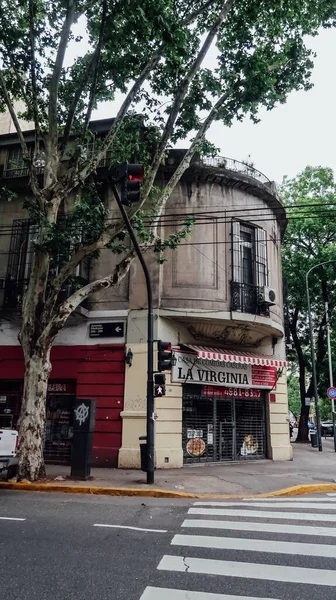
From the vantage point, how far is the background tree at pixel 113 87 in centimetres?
1050

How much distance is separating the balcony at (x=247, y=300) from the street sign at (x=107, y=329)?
3724 mm

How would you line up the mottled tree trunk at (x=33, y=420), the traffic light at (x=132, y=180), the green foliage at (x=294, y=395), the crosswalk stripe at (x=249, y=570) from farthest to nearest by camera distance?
the green foliage at (x=294, y=395)
the mottled tree trunk at (x=33, y=420)
the traffic light at (x=132, y=180)
the crosswalk stripe at (x=249, y=570)

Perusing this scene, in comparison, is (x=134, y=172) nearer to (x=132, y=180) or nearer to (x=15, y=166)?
(x=132, y=180)

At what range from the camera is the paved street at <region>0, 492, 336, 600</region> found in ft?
14.0

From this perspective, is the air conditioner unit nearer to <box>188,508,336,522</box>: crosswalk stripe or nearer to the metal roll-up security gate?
the metal roll-up security gate

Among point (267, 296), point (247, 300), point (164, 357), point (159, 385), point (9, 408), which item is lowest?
point (9, 408)

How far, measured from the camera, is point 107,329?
46.3 ft

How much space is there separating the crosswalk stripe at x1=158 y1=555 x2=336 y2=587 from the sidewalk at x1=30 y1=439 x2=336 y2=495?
4822 millimetres

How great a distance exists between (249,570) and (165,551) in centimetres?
113

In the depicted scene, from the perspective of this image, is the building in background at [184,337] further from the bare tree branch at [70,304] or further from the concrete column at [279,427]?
the bare tree branch at [70,304]

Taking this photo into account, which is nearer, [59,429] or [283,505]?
[283,505]

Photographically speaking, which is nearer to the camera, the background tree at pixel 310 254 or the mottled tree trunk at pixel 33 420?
the mottled tree trunk at pixel 33 420

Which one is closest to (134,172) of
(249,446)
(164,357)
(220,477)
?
(164,357)

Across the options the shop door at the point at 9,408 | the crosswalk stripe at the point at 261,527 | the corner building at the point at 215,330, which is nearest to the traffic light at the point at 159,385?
the corner building at the point at 215,330
